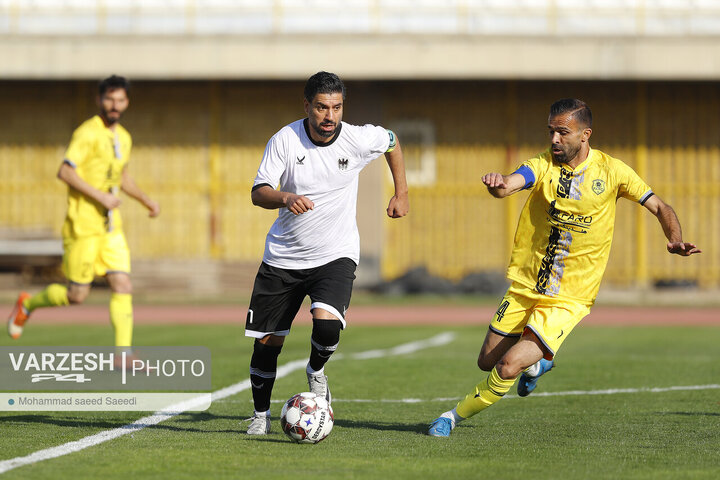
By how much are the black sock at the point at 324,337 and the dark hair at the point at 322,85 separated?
1.40m

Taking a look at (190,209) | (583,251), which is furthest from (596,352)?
(190,209)

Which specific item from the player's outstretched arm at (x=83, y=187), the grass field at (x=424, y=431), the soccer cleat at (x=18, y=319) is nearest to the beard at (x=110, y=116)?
the player's outstretched arm at (x=83, y=187)

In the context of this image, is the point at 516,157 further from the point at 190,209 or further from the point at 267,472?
the point at 267,472

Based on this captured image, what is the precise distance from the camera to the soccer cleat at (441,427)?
7.35 m

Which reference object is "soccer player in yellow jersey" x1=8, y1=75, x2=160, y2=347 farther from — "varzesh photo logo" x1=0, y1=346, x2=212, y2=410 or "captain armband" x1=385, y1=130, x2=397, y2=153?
"captain armband" x1=385, y1=130, x2=397, y2=153

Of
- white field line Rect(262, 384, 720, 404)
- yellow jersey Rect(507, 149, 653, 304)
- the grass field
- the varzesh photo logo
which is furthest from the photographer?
white field line Rect(262, 384, 720, 404)

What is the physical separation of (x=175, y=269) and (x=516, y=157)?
8253 millimetres

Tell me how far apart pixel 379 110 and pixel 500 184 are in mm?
20764

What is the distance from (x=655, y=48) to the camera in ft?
84.8

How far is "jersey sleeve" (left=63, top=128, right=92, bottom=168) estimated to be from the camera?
33.9 ft

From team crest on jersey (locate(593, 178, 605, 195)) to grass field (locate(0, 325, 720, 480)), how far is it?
60.6 inches

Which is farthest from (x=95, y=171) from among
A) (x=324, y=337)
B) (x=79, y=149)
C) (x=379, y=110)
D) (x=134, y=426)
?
(x=379, y=110)

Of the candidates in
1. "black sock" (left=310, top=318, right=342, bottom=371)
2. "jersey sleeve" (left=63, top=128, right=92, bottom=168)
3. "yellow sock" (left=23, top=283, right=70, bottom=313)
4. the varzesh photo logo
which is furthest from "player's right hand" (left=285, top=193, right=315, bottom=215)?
"yellow sock" (left=23, top=283, right=70, bottom=313)

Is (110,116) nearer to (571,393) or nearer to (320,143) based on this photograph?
(320,143)
